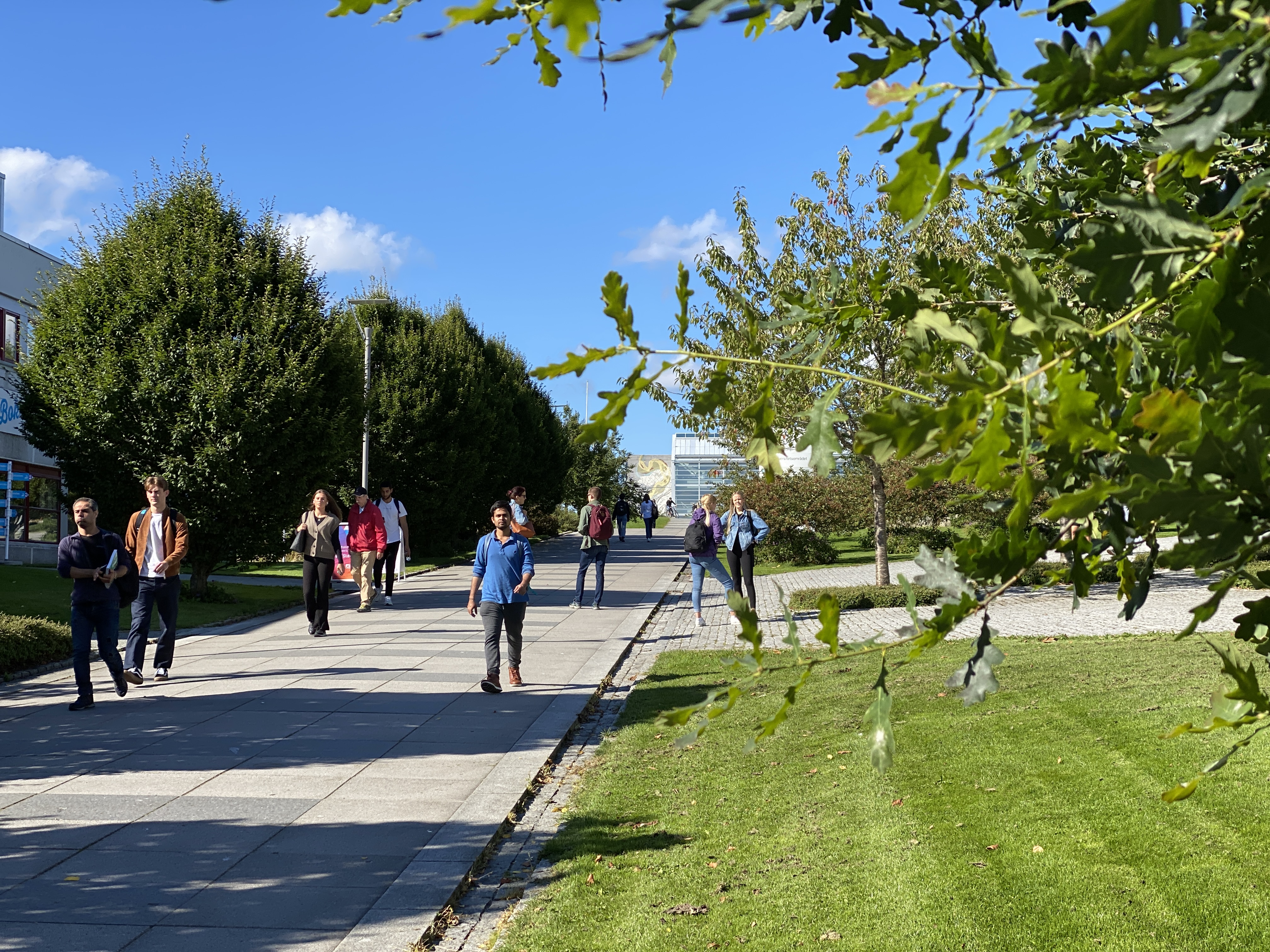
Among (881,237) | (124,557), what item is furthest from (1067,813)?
(881,237)

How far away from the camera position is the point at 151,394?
17.3m

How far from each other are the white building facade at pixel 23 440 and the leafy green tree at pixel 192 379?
11625 millimetres

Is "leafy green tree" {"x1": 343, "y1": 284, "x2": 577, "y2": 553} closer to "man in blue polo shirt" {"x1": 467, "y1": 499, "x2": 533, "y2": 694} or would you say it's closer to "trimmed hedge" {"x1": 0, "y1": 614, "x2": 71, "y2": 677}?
"trimmed hedge" {"x1": 0, "y1": 614, "x2": 71, "y2": 677}

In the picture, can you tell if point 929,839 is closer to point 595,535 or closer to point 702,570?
point 702,570

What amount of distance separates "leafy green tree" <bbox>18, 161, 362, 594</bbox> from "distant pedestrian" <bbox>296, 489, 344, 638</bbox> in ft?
10.6

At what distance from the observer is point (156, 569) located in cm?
1077

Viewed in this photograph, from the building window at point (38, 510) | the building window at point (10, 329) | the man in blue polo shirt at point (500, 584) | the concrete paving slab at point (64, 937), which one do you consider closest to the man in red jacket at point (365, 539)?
the man in blue polo shirt at point (500, 584)

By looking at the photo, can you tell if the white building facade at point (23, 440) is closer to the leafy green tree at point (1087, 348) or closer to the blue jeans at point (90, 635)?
the blue jeans at point (90, 635)

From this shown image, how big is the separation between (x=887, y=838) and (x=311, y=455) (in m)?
15.0

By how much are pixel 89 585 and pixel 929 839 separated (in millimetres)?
7544

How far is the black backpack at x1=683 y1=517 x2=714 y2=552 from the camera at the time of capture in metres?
15.4

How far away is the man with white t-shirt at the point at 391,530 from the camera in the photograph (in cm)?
1955

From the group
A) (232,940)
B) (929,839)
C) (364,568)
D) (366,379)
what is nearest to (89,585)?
(232,940)

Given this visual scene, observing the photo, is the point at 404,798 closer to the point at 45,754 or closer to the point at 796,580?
the point at 45,754
